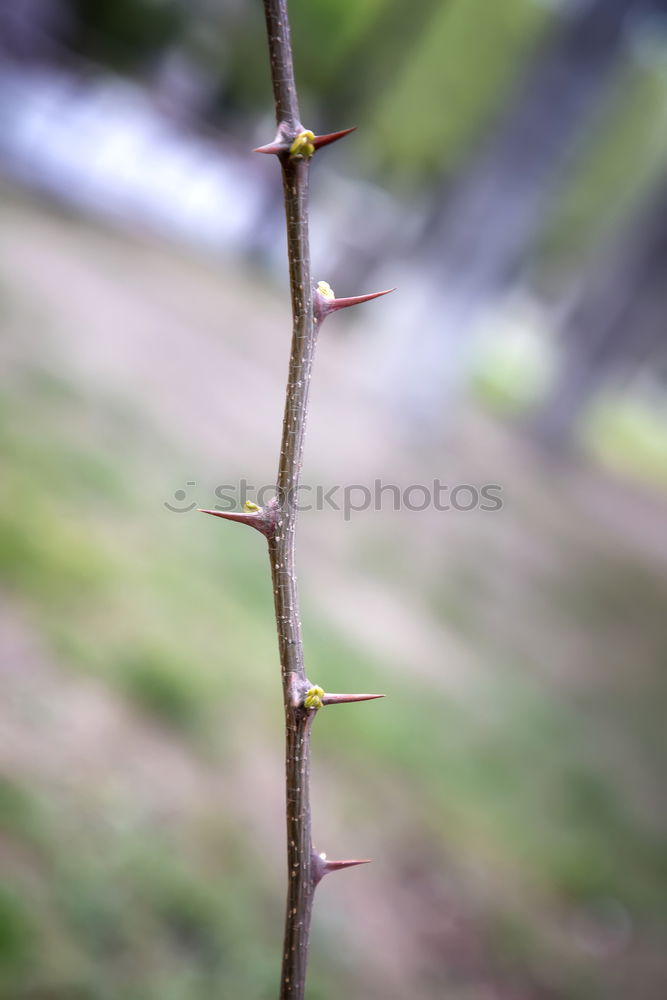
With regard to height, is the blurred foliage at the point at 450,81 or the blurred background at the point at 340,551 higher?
the blurred foliage at the point at 450,81

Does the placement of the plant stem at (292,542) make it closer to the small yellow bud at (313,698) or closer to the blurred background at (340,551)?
the small yellow bud at (313,698)

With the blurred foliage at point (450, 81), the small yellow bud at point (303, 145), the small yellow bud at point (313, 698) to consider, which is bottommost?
the small yellow bud at point (313, 698)

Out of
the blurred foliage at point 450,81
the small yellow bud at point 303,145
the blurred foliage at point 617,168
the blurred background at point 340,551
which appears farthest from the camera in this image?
the blurred foliage at point 617,168

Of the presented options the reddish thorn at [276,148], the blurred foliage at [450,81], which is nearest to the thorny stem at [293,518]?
the reddish thorn at [276,148]

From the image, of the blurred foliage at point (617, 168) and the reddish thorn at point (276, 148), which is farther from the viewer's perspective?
the blurred foliage at point (617, 168)

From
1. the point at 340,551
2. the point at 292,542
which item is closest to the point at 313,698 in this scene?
the point at 292,542

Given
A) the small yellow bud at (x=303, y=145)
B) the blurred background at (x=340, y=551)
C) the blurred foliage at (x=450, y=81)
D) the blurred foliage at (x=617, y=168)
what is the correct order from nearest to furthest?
the small yellow bud at (x=303, y=145) < the blurred background at (x=340, y=551) < the blurred foliage at (x=450, y=81) < the blurred foliage at (x=617, y=168)

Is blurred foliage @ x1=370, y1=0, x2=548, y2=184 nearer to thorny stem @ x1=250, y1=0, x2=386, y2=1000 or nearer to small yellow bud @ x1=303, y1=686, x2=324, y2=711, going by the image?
thorny stem @ x1=250, y1=0, x2=386, y2=1000

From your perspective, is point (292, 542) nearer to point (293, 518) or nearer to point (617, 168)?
point (293, 518)
